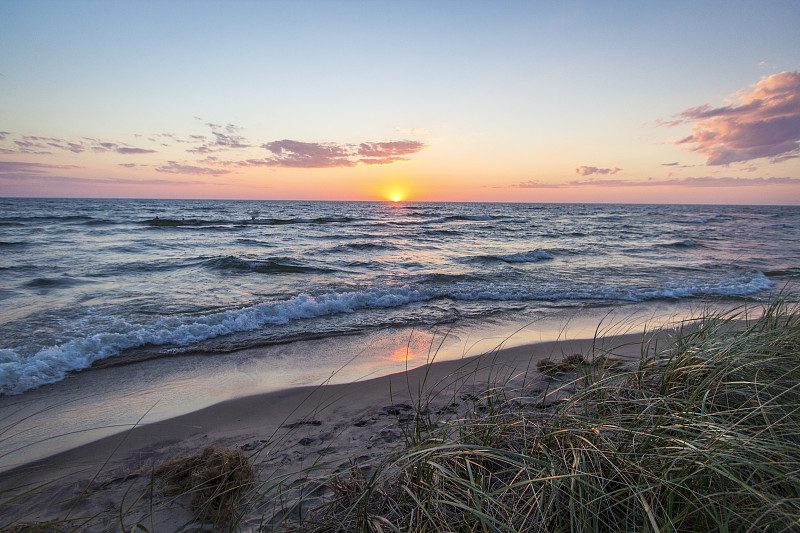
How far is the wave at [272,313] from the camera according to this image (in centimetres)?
485

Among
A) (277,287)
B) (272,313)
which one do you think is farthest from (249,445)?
(277,287)

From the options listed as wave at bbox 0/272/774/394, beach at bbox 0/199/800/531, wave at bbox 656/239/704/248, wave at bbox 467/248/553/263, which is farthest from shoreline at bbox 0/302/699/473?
wave at bbox 656/239/704/248

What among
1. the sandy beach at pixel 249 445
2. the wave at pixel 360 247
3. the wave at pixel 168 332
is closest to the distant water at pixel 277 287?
the wave at pixel 168 332

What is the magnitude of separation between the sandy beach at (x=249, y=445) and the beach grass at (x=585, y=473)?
3.4 inches

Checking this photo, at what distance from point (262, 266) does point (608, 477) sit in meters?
13.0

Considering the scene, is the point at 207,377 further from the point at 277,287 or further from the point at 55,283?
the point at 55,283

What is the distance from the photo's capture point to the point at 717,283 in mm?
10914

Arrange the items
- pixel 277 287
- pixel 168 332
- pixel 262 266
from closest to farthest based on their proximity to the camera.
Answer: pixel 168 332 < pixel 277 287 < pixel 262 266

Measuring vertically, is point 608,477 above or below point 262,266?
above

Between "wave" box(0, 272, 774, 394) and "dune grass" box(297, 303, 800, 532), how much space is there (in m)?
5.02

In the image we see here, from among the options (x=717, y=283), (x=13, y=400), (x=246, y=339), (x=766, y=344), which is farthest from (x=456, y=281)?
(x=13, y=400)

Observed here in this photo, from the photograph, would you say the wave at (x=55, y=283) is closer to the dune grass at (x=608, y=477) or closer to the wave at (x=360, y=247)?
the wave at (x=360, y=247)

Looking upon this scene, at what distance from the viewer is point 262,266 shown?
43.3ft

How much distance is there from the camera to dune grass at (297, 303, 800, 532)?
1.38 meters
